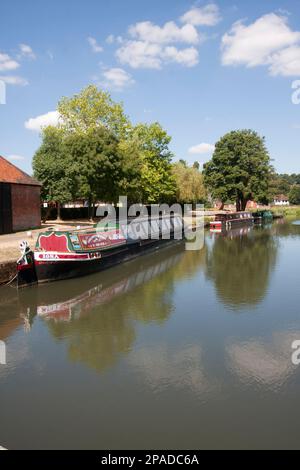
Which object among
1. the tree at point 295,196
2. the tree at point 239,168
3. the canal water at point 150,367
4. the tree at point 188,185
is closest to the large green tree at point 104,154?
the tree at point 188,185

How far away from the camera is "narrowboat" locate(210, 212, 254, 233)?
41.1 metres

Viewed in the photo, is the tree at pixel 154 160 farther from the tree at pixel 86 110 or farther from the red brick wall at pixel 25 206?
the red brick wall at pixel 25 206

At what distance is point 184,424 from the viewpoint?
20.0 ft

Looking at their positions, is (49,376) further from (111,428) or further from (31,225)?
(31,225)

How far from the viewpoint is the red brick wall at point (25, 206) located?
25969 millimetres

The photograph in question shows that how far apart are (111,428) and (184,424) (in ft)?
3.71

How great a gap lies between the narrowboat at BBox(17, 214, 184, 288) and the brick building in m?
7.35

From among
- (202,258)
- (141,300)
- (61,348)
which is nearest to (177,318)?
(141,300)

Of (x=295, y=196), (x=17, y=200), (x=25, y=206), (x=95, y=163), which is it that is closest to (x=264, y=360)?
(x=17, y=200)

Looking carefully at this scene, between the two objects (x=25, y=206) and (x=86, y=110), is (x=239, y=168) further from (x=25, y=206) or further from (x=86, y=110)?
(x=25, y=206)

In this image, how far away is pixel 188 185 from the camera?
55406 millimetres

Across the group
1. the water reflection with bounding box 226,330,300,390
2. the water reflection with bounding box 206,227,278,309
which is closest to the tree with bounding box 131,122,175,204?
the water reflection with bounding box 206,227,278,309

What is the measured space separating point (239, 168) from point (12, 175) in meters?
33.4

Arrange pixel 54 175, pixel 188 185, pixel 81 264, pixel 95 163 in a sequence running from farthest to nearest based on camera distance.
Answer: pixel 188 185, pixel 54 175, pixel 95 163, pixel 81 264
